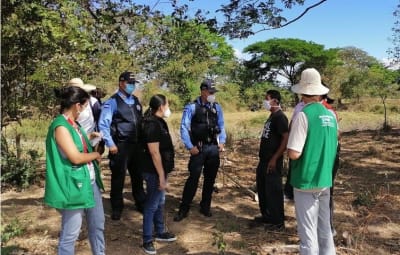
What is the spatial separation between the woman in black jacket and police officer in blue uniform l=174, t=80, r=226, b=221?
0.75 m

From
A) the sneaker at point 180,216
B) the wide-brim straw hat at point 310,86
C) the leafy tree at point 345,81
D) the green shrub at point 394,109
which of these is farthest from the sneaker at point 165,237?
the green shrub at point 394,109

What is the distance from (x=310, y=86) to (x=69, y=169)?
197 centimetres

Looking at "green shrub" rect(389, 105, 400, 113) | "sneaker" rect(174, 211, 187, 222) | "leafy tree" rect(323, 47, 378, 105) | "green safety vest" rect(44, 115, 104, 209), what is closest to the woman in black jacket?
"sneaker" rect(174, 211, 187, 222)

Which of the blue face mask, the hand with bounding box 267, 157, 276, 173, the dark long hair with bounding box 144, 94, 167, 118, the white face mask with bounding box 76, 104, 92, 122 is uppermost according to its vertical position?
the blue face mask

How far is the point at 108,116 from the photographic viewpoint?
4.92 m

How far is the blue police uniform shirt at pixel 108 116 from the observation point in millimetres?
4832

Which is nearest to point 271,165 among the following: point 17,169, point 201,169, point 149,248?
point 201,169

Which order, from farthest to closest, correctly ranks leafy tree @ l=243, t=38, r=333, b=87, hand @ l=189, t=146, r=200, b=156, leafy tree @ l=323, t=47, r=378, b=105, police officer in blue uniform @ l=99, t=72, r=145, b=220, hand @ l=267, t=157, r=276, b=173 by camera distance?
1. leafy tree @ l=243, t=38, r=333, b=87
2. leafy tree @ l=323, t=47, r=378, b=105
3. hand @ l=189, t=146, r=200, b=156
4. police officer in blue uniform @ l=99, t=72, r=145, b=220
5. hand @ l=267, t=157, r=276, b=173

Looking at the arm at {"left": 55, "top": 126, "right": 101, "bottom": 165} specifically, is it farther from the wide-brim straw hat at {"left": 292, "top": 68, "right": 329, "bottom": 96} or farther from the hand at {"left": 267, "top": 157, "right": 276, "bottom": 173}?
the hand at {"left": 267, "top": 157, "right": 276, "bottom": 173}

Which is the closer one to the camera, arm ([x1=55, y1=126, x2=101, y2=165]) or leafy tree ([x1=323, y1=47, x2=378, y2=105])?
arm ([x1=55, y1=126, x2=101, y2=165])

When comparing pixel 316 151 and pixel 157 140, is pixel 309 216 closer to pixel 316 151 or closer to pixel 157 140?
pixel 316 151

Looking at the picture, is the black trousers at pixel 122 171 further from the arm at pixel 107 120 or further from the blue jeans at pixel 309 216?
the blue jeans at pixel 309 216

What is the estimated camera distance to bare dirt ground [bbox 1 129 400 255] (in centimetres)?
452

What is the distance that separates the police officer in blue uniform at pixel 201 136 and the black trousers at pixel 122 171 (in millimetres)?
588
